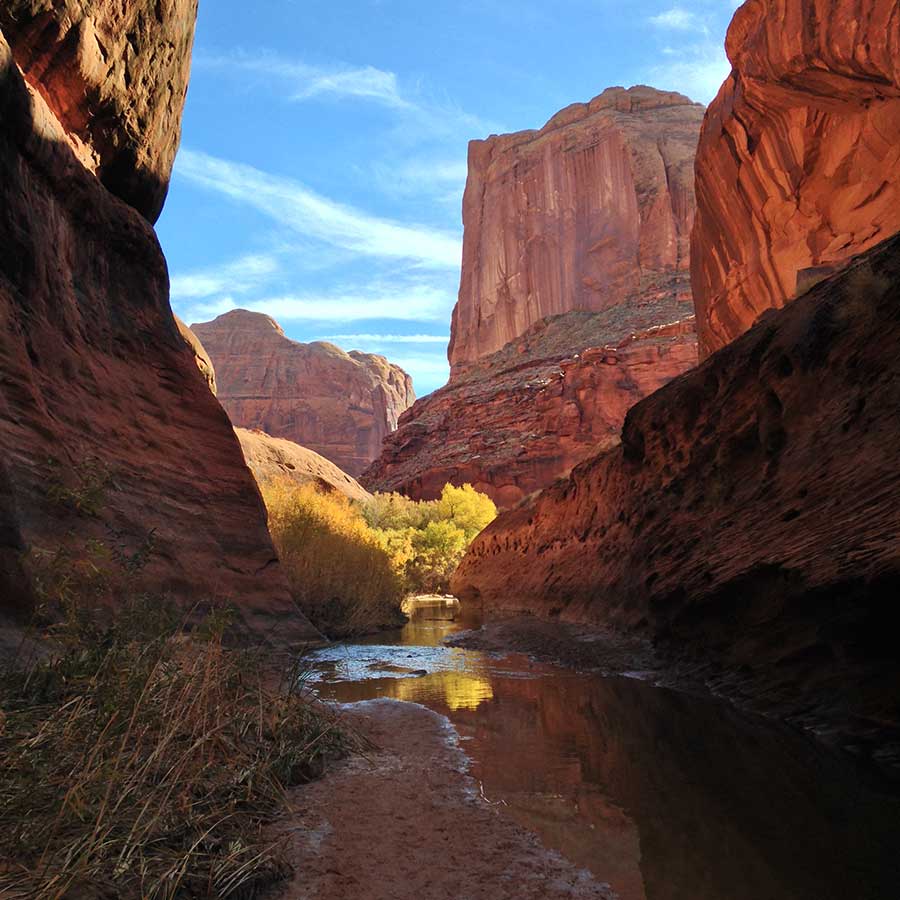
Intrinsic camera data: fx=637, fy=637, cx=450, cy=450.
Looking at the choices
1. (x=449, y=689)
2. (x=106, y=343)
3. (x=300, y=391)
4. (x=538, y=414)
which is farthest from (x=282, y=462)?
(x=300, y=391)

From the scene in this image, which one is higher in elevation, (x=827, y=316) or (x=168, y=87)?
(x=168, y=87)

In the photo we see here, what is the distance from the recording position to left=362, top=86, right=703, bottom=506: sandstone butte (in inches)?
2147

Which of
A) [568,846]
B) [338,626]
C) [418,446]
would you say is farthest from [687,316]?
[568,846]

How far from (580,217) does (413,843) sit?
96.5 meters

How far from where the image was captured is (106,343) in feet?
31.0

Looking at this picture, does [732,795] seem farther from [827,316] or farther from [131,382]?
[131,382]

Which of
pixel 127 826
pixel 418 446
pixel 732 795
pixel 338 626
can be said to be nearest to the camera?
pixel 127 826

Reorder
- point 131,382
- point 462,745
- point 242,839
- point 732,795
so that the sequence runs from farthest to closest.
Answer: point 131,382, point 462,745, point 732,795, point 242,839

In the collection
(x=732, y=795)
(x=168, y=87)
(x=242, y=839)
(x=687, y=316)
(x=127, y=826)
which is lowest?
(x=732, y=795)

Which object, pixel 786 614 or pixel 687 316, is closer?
pixel 786 614

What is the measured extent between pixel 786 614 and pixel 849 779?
194cm

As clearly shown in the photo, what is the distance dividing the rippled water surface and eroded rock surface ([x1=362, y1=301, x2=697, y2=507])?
147ft

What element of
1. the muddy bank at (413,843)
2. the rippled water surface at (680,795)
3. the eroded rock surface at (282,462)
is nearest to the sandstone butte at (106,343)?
the muddy bank at (413,843)

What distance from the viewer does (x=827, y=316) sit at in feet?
22.8
